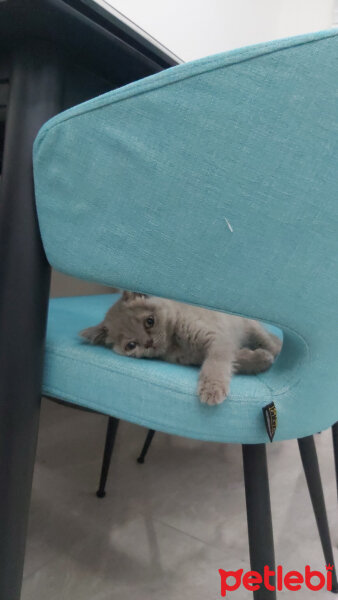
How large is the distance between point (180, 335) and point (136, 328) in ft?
0.37

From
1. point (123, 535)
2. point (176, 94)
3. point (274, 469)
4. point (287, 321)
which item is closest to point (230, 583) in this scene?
point (123, 535)

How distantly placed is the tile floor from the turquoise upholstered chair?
1.72 feet

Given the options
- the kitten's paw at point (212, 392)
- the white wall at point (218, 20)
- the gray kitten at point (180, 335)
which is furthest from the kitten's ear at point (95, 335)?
the white wall at point (218, 20)

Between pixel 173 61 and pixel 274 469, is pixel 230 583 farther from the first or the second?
pixel 173 61

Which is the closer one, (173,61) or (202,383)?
(202,383)

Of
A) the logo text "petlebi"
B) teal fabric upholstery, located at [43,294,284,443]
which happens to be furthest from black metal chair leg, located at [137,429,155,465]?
teal fabric upholstery, located at [43,294,284,443]

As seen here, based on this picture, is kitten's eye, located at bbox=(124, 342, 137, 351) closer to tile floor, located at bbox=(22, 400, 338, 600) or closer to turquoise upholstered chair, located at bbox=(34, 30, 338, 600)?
turquoise upholstered chair, located at bbox=(34, 30, 338, 600)

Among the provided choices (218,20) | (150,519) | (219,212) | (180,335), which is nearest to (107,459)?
(150,519)

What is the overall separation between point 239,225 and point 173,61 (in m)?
0.47

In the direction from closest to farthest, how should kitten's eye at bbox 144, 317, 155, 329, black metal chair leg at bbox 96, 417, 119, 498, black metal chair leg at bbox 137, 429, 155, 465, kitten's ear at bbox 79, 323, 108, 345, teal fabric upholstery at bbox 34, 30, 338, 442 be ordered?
teal fabric upholstery at bbox 34, 30, 338, 442 < kitten's ear at bbox 79, 323, 108, 345 < kitten's eye at bbox 144, 317, 155, 329 < black metal chair leg at bbox 96, 417, 119, 498 < black metal chair leg at bbox 137, 429, 155, 465

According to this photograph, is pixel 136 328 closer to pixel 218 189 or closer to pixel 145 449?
pixel 218 189

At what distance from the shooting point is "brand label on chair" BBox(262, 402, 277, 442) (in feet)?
1.87

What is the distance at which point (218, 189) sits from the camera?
0.47 metres

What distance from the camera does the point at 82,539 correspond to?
1.11 metres
